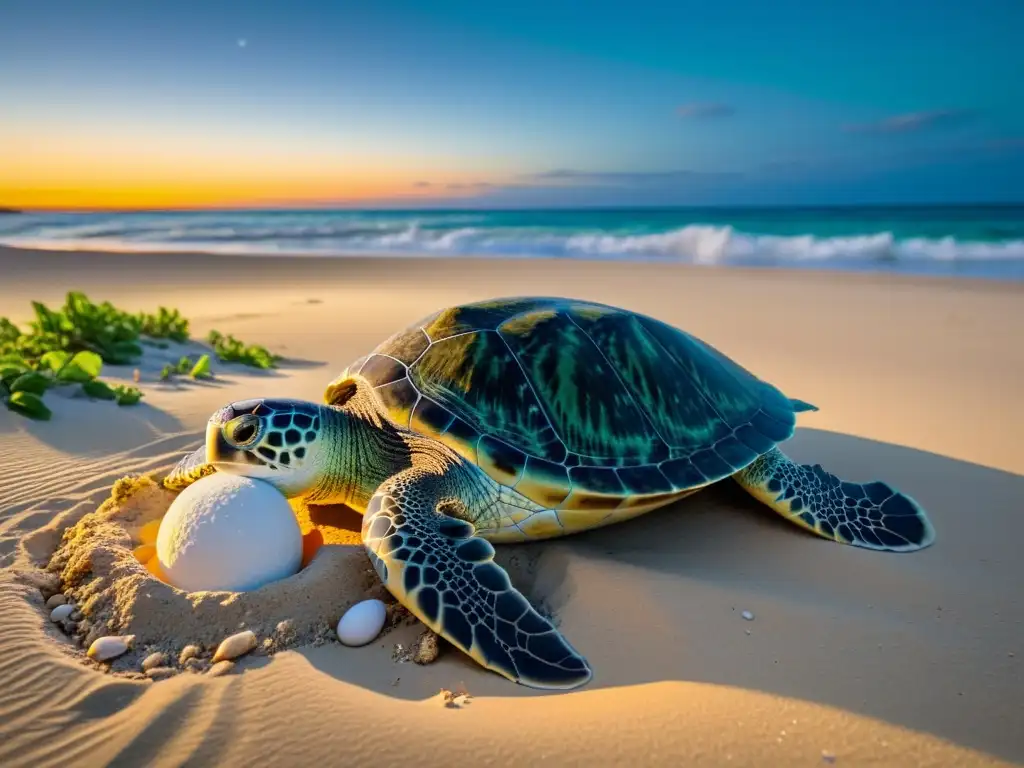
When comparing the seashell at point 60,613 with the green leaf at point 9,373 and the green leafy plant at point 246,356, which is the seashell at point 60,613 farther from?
the green leafy plant at point 246,356

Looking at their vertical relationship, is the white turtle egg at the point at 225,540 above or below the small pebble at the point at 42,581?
above

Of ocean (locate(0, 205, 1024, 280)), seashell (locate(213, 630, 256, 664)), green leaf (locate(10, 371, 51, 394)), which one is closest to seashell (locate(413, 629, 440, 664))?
seashell (locate(213, 630, 256, 664))

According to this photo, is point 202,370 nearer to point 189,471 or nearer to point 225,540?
point 189,471

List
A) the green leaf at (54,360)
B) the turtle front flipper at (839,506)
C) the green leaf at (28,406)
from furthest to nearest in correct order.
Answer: the green leaf at (54,360), the green leaf at (28,406), the turtle front flipper at (839,506)

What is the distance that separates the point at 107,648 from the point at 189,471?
113 centimetres

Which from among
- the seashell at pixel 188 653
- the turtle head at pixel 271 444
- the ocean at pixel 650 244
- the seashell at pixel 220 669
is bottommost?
the ocean at pixel 650 244

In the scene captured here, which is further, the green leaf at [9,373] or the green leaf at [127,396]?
the green leaf at [127,396]

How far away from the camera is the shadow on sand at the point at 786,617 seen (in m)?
1.85

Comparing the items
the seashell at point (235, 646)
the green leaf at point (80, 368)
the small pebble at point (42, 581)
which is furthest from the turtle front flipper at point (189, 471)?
the green leaf at point (80, 368)

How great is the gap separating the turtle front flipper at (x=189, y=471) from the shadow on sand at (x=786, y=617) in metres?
0.70

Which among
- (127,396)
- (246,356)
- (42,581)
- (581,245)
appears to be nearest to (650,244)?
(581,245)

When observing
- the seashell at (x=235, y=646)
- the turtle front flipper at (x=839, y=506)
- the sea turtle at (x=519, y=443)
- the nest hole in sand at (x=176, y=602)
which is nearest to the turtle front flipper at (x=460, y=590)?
the sea turtle at (x=519, y=443)

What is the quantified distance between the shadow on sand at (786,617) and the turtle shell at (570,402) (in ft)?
1.09

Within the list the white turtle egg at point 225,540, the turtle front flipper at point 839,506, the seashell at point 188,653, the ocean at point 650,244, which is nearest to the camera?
the seashell at point 188,653
